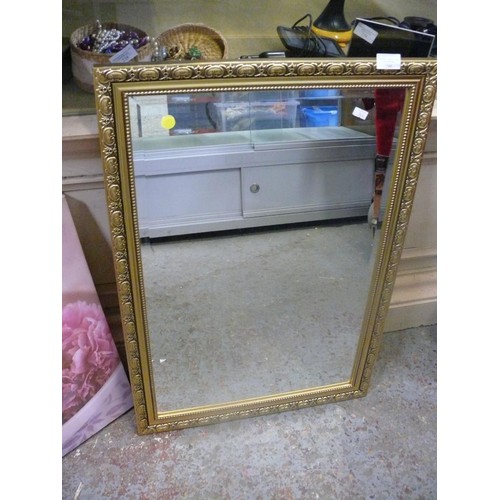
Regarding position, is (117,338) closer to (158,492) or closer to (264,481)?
(158,492)

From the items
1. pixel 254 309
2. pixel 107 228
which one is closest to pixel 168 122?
pixel 107 228

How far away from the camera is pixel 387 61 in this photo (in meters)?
0.78

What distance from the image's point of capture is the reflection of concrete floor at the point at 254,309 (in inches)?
37.9

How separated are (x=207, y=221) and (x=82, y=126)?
0.34 m

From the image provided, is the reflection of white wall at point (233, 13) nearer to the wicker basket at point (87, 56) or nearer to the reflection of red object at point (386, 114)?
the wicker basket at point (87, 56)

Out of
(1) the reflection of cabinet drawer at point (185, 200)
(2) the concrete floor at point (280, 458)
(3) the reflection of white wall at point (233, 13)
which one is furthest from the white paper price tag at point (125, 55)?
(2) the concrete floor at point (280, 458)

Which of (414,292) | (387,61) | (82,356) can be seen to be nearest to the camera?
(387,61)

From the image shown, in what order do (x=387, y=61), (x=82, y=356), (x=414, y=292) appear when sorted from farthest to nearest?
1. (x=414, y=292)
2. (x=82, y=356)
3. (x=387, y=61)

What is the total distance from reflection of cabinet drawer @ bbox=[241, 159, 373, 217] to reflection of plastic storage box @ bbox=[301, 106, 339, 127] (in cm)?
9

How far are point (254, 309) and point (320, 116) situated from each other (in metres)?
0.49

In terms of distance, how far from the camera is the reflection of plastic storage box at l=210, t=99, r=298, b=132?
81 cm

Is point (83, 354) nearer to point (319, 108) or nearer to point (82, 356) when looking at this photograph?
point (82, 356)

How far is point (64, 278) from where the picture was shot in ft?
3.10

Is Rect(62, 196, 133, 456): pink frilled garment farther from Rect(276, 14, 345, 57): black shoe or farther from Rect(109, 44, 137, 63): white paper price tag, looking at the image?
Rect(276, 14, 345, 57): black shoe
